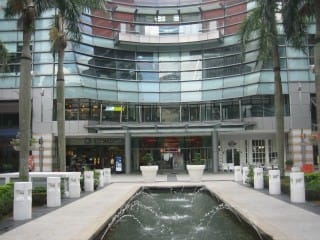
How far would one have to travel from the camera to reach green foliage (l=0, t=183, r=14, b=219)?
1495 cm

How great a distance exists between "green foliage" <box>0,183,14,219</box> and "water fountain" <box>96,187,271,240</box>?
3.33m

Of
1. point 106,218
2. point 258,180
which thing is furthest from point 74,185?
point 258,180

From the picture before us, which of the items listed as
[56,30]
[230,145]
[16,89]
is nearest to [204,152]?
[230,145]

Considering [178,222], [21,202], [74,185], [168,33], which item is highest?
[168,33]

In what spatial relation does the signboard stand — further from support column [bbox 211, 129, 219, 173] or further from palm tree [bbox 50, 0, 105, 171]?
palm tree [bbox 50, 0, 105, 171]

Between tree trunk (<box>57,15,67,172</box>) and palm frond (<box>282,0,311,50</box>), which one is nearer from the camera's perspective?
palm frond (<box>282,0,311,50</box>)

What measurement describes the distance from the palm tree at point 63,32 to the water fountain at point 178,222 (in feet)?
20.2

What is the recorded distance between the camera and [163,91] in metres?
52.7

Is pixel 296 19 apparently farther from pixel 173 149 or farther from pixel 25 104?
pixel 173 149

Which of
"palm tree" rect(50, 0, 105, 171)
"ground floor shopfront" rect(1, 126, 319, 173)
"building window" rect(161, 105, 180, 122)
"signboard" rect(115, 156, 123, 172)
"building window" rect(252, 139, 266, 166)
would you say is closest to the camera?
"palm tree" rect(50, 0, 105, 171)

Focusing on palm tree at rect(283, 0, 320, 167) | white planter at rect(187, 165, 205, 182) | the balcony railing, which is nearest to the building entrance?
the balcony railing

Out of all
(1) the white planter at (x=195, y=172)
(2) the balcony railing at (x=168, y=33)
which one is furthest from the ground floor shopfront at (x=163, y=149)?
(1) the white planter at (x=195, y=172)

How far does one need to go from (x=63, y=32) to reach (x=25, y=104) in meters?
9.64

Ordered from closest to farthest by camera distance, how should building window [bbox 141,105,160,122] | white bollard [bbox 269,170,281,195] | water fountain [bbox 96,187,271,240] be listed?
water fountain [bbox 96,187,271,240] → white bollard [bbox 269,170,281,195] → building window [bbox 141,105,160,122]
